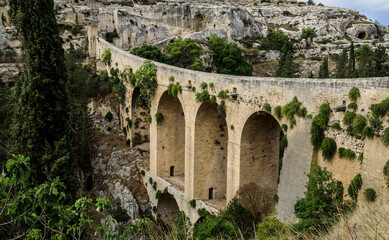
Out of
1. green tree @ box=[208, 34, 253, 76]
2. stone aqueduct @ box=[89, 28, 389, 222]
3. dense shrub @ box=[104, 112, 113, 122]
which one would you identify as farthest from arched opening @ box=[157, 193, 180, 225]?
green tree @ box=[208, 34, 253, 76]

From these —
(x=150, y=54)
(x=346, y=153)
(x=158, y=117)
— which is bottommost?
(x=158, y=117)

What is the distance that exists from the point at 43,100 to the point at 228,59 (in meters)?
26.8

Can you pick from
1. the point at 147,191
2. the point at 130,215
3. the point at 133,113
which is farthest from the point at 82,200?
the point at 133,113

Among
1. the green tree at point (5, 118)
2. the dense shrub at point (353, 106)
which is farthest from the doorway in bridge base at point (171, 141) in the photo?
the dense shrub at point (353, 106)

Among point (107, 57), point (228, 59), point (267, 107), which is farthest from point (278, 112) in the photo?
point (228, 59)

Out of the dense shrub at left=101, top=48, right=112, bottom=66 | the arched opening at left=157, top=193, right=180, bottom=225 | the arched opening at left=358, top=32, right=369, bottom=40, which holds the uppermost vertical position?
the arched opening at left=358, top=32, right=369, bottom=40

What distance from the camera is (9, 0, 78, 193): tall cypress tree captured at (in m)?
13.4

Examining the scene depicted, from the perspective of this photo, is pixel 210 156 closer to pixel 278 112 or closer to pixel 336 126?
pixel 278 112

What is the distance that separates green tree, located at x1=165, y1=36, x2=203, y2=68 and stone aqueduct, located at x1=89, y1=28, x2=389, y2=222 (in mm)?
10435

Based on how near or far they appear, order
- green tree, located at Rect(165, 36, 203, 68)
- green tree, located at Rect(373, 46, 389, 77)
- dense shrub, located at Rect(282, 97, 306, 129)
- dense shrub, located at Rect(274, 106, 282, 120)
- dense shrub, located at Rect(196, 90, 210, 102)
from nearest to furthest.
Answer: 1. dense shrub, located at Rect(282, 97, 306, 129)
2. dense shrub, located at Rect(274, 106, 282, 120)
3. dense shrub, located at Rect(196, 90, 210, 102)
4. green tree, located at Rect(373, 46, 389, 77)
5. green tree, located at Rect(165, 36, 203, 68)

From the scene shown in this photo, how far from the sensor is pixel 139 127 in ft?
88.9

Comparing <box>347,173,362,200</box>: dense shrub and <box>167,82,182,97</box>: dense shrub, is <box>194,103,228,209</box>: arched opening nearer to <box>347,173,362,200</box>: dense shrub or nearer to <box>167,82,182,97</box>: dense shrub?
<box>167,82,182,97</box>: dense shrub

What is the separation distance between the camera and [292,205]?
1332 cm

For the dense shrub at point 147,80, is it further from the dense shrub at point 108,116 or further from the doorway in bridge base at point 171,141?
the dense shrub at point 108,116
